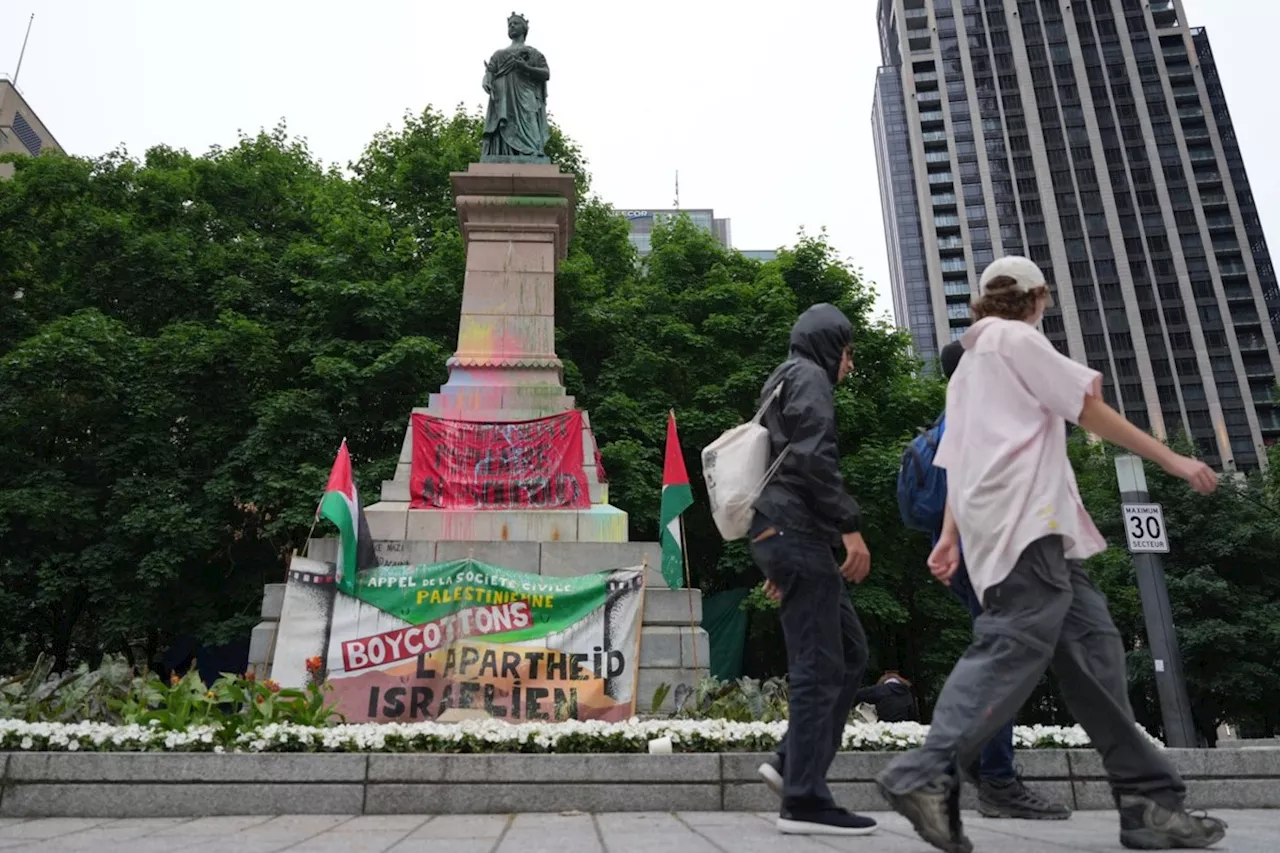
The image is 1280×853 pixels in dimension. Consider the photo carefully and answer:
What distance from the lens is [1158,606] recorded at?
292 inches

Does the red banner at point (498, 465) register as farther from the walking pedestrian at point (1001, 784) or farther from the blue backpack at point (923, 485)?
the walking pedestrian at point (1001, 784)

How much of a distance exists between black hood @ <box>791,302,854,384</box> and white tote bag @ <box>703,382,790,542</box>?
0.73 ft

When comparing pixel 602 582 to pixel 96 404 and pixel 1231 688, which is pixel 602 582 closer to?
pixel 96 404

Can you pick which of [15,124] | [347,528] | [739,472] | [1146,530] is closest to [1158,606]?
[1146,530]

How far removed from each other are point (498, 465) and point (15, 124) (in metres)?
45.2

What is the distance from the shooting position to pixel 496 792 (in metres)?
4.44

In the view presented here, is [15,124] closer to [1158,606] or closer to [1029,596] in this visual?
[1158,606]

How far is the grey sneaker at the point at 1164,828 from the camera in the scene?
2777mm

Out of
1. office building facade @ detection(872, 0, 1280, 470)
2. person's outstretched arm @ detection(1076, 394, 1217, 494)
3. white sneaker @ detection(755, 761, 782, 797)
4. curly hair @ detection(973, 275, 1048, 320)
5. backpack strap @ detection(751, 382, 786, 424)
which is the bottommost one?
white sneaker @ detection(755, 761, 782, 797)

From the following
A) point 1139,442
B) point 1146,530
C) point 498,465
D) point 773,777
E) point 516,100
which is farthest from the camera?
point 516,100

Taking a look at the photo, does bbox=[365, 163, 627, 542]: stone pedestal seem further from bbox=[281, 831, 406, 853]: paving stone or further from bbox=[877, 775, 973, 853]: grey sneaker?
bbox=[877, 775, 973, 853]: grey sneaker

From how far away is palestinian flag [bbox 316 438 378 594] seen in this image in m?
8.55

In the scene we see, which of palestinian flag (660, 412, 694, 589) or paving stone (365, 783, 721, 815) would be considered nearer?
paving stone (365, 783, 721, 815)

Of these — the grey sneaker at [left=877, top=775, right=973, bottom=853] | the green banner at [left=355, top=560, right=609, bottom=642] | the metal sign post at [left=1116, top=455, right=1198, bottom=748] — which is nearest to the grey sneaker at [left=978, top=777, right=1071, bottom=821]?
the grey sneaker at [left=877, top=775, right=973, bottom=853]
